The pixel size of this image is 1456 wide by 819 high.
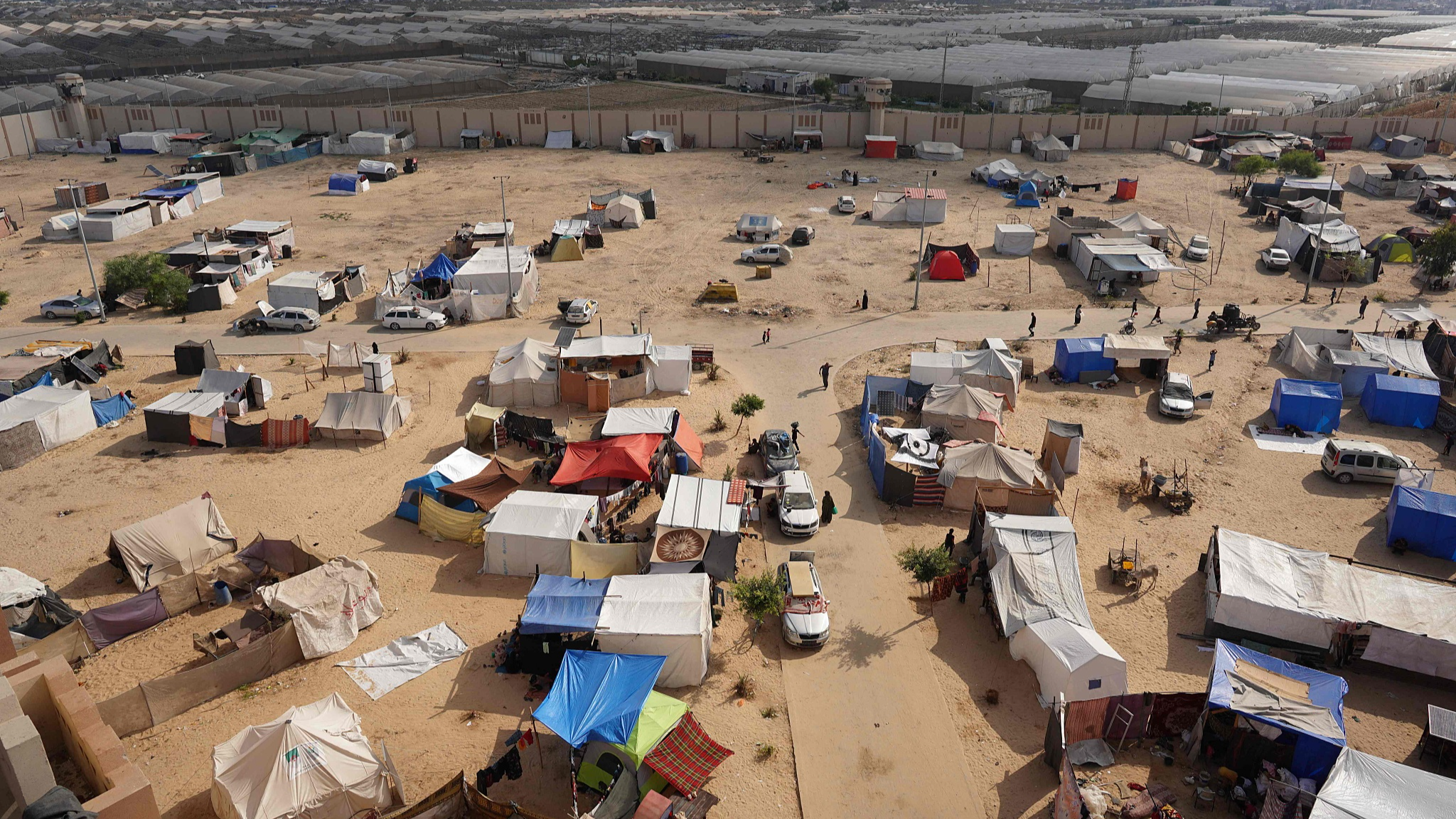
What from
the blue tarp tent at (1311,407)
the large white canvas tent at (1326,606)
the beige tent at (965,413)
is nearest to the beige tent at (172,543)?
the beige tent at (965,413)

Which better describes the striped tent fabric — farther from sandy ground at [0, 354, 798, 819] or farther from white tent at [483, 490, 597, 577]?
white tent at [483, 490, 597, 577]

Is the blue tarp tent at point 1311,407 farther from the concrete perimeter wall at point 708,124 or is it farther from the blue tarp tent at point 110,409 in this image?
the concrete perimeter wall at point 708,124

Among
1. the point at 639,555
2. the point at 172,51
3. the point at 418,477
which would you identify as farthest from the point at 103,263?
the point at 172,51

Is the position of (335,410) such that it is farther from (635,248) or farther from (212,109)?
(212,109)

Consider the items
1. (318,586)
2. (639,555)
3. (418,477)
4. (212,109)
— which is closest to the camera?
(318,586)

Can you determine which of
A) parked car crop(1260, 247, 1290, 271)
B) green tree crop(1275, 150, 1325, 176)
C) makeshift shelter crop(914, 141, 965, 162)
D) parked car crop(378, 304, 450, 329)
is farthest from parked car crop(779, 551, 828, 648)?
green tree crop(1275, 150, 1325, 176)

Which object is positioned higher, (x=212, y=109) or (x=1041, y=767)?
(x=212, y=109)
